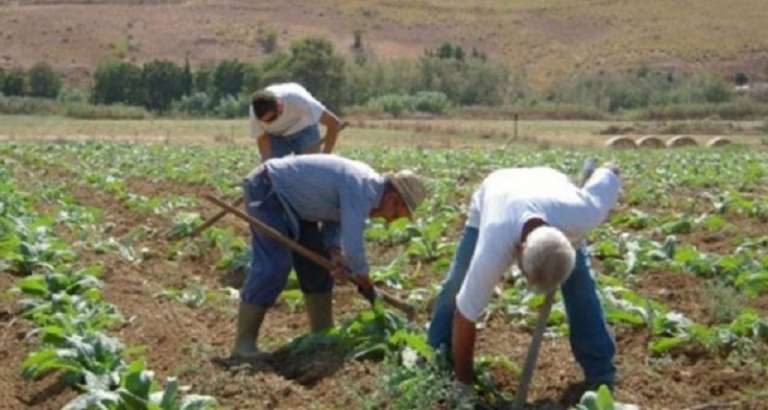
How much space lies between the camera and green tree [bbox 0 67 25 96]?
7538cm

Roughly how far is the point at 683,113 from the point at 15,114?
32567 millimetres

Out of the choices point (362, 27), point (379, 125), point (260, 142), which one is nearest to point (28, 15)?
point (362, 27)

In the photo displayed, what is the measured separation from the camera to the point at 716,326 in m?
7.90

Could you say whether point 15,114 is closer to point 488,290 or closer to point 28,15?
point 28,15

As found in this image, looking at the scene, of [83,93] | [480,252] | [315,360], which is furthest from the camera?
[83,93]

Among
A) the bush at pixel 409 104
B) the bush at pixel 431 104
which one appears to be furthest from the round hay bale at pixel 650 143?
the bush at pixel 431 104

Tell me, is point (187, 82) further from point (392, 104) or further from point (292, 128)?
point (292, 128)

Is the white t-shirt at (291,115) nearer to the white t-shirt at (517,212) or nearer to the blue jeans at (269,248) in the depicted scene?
the blue jeans at (269,248)

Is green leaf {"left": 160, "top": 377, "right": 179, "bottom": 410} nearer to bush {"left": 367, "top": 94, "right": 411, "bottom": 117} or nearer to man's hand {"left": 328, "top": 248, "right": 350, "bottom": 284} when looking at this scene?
man's hand {"left": 328, "top": 248, "right": 350, "bottom": 284}

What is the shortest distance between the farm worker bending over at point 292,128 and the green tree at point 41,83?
7026 centimetres

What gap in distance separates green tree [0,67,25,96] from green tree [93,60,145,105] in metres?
5.28

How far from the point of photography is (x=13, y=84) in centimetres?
7575

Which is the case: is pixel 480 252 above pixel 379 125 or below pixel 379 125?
above

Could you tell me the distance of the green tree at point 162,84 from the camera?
73.2 metres
